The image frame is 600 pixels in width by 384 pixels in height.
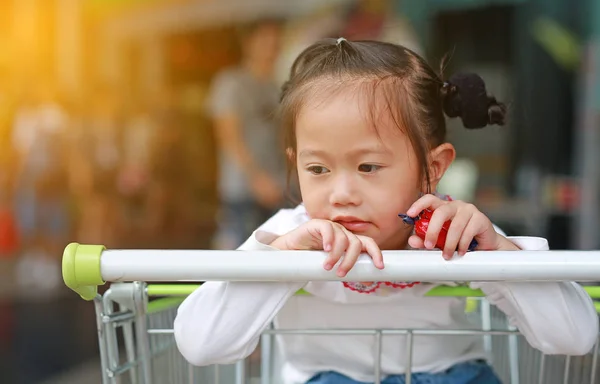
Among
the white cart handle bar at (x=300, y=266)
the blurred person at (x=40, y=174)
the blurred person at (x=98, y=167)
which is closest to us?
the white cart handle bar at (x=300, y=266)

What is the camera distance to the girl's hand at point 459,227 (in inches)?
42.5

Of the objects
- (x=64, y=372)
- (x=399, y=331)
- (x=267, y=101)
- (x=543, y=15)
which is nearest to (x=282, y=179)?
(x=267, y=101)

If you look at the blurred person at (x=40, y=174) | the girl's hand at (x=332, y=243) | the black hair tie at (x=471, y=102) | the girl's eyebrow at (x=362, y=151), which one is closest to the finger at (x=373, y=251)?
the girl's hand at (x=332, y=243)

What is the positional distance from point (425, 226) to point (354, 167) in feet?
0.58

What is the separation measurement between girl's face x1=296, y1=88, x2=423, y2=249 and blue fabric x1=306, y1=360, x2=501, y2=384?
27cm

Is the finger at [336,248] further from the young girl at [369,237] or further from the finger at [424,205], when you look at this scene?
the finger at [424,205]

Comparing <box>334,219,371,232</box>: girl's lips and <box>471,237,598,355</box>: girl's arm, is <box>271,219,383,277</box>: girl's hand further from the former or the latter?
<box>471,237,598,355</box>: girl's arm

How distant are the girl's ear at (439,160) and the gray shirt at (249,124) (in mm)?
2237

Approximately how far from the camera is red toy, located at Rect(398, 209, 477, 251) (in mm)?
1101

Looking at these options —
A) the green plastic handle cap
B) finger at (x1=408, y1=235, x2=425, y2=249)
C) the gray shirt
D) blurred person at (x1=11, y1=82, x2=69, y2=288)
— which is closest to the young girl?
finger at (x1=408, y1=235, x2=425, y2=249)

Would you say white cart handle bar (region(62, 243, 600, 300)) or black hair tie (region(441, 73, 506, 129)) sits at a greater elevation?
black hair tie (region(441, 73, 506, 129))

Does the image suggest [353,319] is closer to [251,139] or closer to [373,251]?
[373,251]

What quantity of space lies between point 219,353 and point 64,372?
2251mm

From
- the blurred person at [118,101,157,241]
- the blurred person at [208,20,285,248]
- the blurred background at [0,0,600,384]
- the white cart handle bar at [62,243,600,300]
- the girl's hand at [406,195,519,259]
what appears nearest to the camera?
the white cart handle bar at [62,243,600,300]
